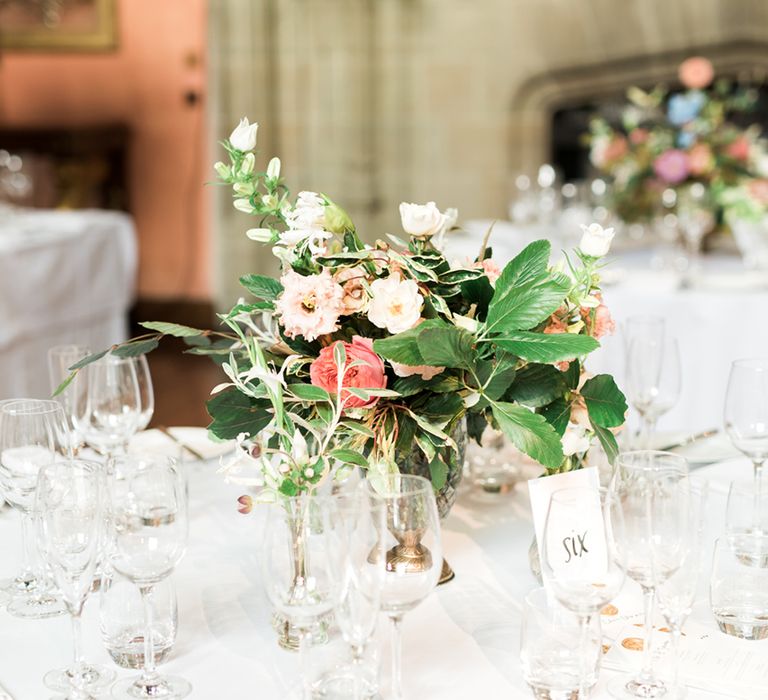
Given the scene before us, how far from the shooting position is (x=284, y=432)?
1160mm

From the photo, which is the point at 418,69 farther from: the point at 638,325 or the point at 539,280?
the point at 539,280

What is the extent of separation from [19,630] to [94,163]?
5.10 m

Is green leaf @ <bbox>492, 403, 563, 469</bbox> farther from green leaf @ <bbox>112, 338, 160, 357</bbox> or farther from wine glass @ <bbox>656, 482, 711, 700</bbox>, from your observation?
green leaf @ <bbox>112, 338, 160, 357</bbox>

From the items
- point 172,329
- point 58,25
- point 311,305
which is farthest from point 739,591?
point 58,25

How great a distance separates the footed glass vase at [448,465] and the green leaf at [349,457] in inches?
3.3

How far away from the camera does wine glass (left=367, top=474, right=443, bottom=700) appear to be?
0.99 m

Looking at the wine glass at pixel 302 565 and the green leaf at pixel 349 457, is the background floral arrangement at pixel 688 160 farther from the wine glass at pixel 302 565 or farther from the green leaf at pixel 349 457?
the wine glass at pixel 302 565

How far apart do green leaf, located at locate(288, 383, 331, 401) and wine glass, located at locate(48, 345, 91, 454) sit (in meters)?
0.50

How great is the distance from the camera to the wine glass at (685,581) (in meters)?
1.04

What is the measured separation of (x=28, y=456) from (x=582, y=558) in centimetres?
65

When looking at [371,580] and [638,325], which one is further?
[638,325]

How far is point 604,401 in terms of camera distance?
1219mm

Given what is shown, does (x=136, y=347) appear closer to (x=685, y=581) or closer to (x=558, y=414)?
(x=558, y=414)

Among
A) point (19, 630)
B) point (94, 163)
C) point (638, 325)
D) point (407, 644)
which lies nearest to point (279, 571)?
point (407, 644)
